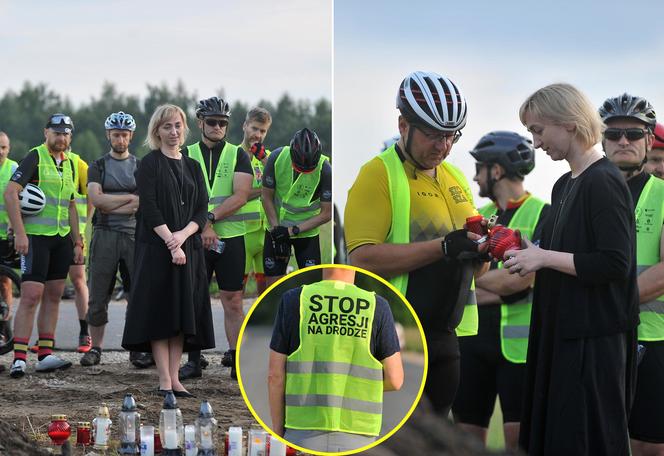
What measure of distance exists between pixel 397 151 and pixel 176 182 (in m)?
2.68

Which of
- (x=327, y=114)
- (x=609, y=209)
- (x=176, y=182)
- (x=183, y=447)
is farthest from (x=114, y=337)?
(x=327, y=114)

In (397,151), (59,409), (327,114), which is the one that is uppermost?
(327,114)

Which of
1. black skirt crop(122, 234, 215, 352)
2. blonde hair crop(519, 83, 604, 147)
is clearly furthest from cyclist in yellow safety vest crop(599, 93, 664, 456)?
black skirt crop(122, 234, 215, 352)

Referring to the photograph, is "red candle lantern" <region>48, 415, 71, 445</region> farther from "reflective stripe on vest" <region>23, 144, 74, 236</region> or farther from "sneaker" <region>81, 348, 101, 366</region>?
"sneaker" <region>81, 348, 101, 366</region>

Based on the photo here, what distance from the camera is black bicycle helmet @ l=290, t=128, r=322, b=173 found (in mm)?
7484

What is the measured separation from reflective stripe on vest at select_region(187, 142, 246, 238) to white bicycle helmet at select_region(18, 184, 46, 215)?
3.34ft

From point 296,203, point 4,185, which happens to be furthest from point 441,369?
point 4,185

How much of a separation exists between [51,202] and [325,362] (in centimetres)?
458

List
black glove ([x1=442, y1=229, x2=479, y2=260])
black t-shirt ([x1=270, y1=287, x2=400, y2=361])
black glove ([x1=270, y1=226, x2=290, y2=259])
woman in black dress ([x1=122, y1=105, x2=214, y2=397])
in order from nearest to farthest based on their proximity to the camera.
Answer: black t-shirt ([x1=270, y1=287, x2=400, y2=361]) → black glove ([x1=442, y1=229, x2=479, y2=260]) → woman in black dress ([x1=122, y1=105, x2=214, y2=397]) → black glove ([x1=270, y1=226, x2=290, y2=259])

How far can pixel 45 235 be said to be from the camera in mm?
7801

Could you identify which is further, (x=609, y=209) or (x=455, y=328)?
(x=455, y=328)

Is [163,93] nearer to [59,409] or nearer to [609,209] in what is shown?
[59,409]

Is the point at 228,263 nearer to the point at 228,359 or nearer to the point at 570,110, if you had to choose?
the point at 228,359

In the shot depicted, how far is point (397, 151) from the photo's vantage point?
13.6 feet
